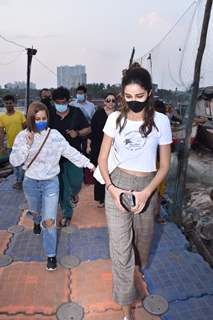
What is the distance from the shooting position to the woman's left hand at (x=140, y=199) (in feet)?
7.65

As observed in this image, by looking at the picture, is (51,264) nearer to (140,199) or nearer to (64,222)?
(64,222)

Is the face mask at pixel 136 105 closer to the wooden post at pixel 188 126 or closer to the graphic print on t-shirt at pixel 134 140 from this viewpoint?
the graphic print on t-shirt at pixel 134 140

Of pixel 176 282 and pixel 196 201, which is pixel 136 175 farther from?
pixel 196 201

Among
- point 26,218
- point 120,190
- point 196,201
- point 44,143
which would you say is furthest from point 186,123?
point 196,201

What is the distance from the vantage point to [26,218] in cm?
465

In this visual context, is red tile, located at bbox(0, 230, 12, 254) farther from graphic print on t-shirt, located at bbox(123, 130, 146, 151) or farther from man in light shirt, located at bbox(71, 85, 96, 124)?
man in light shirt, located at bbox(71, 85, 96, 124)

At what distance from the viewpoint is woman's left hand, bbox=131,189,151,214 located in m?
2.33

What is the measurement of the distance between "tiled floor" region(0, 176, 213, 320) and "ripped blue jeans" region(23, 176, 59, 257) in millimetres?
308

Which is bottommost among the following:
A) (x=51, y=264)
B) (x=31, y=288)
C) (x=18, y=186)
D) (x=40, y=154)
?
(x=31, y=288)

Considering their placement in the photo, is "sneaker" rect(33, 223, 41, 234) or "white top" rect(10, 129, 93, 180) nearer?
"white top" rect(10, 129, 93, 180)

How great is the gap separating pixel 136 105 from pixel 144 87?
14 cm

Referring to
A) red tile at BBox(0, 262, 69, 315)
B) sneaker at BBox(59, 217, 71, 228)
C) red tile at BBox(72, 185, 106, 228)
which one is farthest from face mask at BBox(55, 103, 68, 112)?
red tile at BBox(0, 262, 69, 315)

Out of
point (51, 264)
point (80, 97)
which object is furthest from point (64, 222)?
point (80, 97)

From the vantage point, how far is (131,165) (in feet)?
7.84
